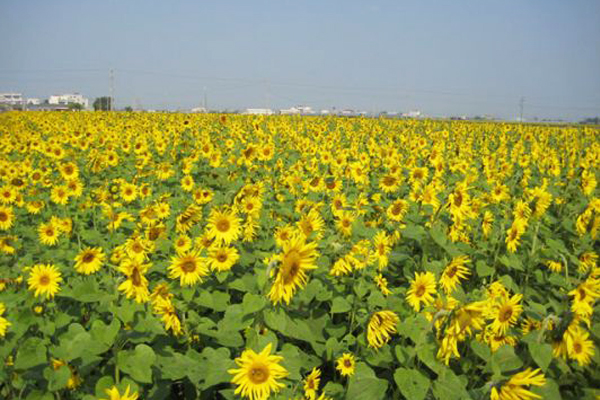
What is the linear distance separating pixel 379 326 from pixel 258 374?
3.06 feet

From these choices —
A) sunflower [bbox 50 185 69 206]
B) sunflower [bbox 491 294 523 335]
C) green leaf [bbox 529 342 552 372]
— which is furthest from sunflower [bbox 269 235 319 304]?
sunflower [bbox 50 185 69 206]

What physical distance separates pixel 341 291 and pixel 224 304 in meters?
0.95

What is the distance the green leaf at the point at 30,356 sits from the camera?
1.81 metres

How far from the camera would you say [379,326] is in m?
2.35

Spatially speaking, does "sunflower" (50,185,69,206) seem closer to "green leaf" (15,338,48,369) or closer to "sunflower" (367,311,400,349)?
"green leaf" (15,338,48,369)

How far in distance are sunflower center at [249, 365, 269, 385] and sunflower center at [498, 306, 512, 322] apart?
1.58 metres

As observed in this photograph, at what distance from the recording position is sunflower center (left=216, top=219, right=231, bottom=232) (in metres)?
2.95

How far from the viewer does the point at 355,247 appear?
9.57 ft

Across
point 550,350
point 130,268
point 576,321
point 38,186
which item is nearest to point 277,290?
point 130,268

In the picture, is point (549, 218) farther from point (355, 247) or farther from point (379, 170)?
point (379, 170)

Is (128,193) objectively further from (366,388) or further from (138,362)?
(366,388)

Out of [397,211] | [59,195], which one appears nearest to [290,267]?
A: [397,211]

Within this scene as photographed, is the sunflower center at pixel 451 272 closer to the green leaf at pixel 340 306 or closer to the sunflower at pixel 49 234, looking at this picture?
the green leaf at pixel 340 306

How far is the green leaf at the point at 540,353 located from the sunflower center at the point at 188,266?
6.38 feet
